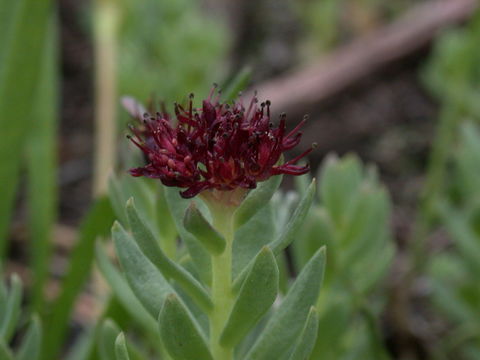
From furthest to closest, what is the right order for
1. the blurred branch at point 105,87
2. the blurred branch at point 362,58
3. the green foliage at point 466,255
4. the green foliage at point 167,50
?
the blurred branch at point 362,58 → the green foliage at point 167,50 → the blurred branch at point 105,87 → the green foliage at point 466,255

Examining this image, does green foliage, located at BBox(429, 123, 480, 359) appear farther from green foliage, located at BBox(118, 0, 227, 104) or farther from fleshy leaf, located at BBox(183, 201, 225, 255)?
green foliage, located at BBox(118, 0, 227, 104)

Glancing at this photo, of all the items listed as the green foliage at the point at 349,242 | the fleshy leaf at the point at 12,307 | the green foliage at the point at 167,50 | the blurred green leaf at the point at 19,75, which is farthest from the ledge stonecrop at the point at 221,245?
the green foliage at the point at 167,50

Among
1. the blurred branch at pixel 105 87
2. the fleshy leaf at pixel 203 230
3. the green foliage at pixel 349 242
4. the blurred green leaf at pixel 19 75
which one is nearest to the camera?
the fleshy leaf at pixel 203 230

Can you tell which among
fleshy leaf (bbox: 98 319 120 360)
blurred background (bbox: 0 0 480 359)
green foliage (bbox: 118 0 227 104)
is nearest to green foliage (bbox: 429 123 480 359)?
blurred background (bbox: 0 0 480 359)

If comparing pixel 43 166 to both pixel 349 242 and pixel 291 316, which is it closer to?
pixel 349 242

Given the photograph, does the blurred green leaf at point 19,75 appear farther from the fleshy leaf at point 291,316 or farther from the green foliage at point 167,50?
the green foliage at point 167,50

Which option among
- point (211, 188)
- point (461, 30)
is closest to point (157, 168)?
point (211, 188)

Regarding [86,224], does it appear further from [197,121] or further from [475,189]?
[475,189]
